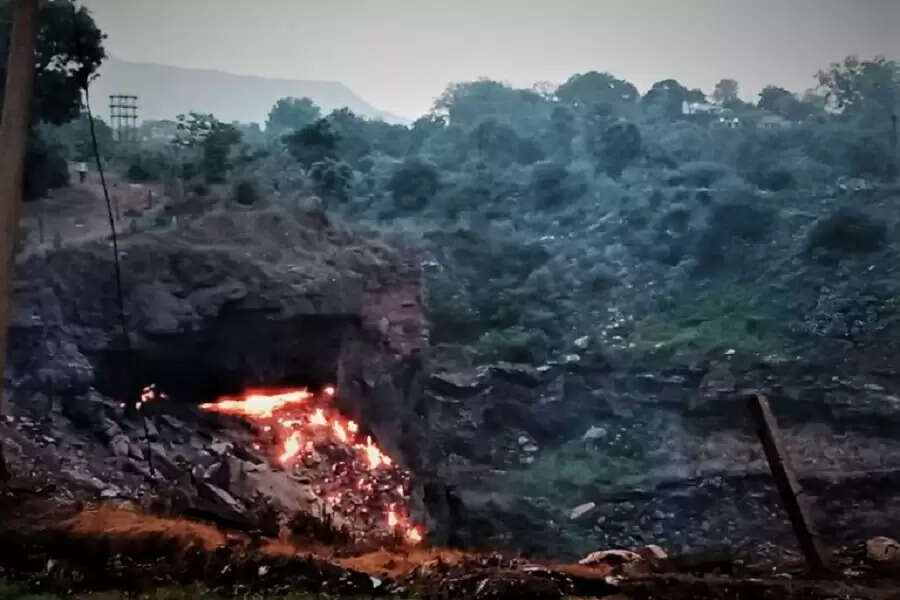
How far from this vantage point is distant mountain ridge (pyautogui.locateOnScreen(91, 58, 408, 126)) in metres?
5.48

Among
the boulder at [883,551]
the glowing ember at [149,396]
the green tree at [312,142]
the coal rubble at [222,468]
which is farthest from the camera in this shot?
the green tree at [312,142]

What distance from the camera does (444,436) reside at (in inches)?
214

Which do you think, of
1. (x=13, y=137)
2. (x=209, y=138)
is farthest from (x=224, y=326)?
(x=13, y=137)

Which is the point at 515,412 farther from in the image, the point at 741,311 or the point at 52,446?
the point at 52,446

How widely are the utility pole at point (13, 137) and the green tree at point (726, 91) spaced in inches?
163

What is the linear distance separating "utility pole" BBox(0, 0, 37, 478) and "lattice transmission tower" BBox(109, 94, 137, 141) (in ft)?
3.65

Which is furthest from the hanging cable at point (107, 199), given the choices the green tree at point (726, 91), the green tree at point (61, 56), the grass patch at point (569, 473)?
the green tree at point (726, 91)

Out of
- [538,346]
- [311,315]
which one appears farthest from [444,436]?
[311,315]

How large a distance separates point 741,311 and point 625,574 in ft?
6.77

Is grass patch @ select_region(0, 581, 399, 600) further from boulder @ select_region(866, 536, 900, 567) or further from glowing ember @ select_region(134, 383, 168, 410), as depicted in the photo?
boulder @ select_region(866, 536, 900, 567)

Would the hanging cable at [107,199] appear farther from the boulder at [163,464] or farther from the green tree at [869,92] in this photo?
the green tree at [869,92]

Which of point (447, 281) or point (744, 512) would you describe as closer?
point (744, 512)

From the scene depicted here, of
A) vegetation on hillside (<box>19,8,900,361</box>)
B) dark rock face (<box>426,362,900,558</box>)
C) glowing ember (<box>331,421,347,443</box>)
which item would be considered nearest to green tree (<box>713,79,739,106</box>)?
vegetation on hillside (<box>19,8,900,361</box>)

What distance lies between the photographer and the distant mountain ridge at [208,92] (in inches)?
216
